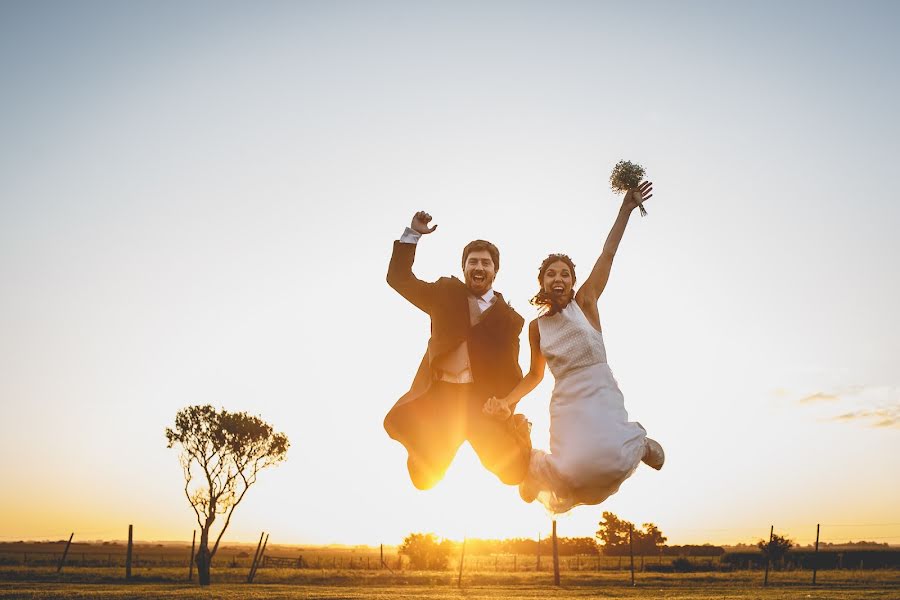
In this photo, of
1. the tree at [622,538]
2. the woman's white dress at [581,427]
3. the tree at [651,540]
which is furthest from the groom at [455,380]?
the tree at [651,540]

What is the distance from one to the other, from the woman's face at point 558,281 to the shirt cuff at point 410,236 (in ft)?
3.53

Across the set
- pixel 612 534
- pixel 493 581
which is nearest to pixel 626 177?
pixel 493 581

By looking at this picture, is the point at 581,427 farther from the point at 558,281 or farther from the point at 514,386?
the point at 558,281

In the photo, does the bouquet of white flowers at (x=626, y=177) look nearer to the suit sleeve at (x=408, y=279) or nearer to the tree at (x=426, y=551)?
the suit sleeve at (x=408, y=279)

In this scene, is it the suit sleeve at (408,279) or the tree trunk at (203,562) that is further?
the tree trunk at (203,562)

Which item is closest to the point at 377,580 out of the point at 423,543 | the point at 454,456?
the point at 423,543

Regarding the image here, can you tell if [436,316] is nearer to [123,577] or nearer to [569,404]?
[569,404]

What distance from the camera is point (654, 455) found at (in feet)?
17.6

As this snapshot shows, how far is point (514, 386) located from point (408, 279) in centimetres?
120

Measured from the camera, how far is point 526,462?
5344mm

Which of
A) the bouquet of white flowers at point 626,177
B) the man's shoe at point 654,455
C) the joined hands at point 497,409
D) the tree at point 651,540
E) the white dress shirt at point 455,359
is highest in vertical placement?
the bouquet of white flowers at point 626,177

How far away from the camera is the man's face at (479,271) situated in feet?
19.2

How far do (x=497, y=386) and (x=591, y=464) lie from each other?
102 centimetres

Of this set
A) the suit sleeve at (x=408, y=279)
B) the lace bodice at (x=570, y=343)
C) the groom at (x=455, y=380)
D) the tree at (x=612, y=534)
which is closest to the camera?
the lace bodice at (x=570, y=343)
